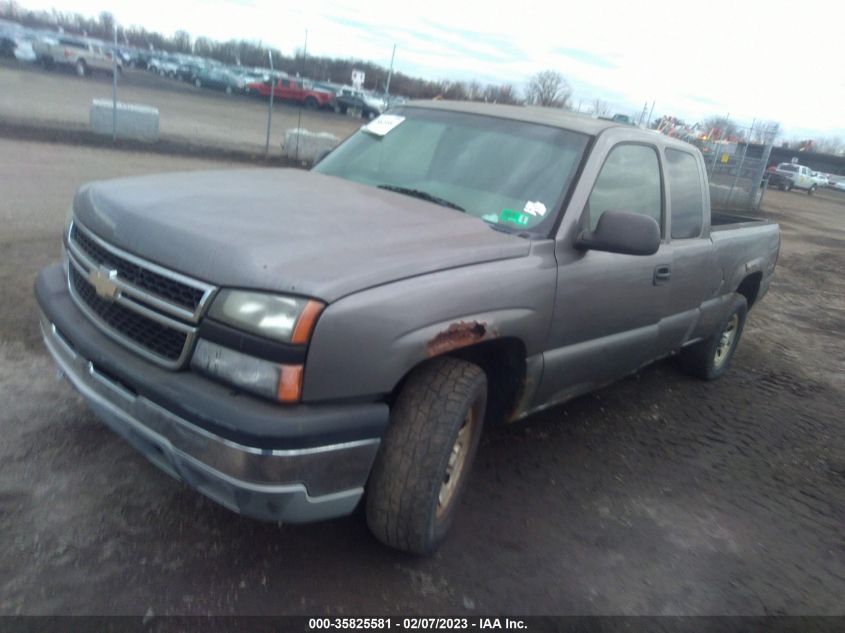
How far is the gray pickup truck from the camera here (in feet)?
7.90

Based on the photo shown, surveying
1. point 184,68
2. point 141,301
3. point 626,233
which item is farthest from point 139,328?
point 184,68

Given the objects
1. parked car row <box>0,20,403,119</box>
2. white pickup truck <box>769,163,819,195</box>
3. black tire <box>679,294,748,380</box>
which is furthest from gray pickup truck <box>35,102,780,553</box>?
white pickup truck <box>769,163,819,195</box>

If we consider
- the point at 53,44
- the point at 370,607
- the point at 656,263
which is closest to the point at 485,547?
the point at 370,607

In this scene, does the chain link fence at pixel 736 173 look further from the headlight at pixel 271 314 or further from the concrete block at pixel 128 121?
the headlight at pixel 271 314

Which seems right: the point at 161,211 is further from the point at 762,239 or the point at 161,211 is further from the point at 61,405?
the point at 762,239

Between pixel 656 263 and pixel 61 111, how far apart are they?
19.3 metres

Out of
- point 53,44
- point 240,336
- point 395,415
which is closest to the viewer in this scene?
point 240,336

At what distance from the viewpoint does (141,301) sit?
2.63 metres

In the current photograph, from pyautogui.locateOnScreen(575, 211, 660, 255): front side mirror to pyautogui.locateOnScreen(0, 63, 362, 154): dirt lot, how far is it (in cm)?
1578

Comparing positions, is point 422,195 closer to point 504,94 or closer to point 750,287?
point 750,287

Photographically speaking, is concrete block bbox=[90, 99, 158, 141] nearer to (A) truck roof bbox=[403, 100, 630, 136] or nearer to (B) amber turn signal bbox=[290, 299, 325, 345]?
(A) truck roof bbox=[403, 100, 630, 136]

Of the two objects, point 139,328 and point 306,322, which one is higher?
point 306,322

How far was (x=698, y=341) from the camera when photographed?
553 centimetres

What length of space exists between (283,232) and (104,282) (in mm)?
721
